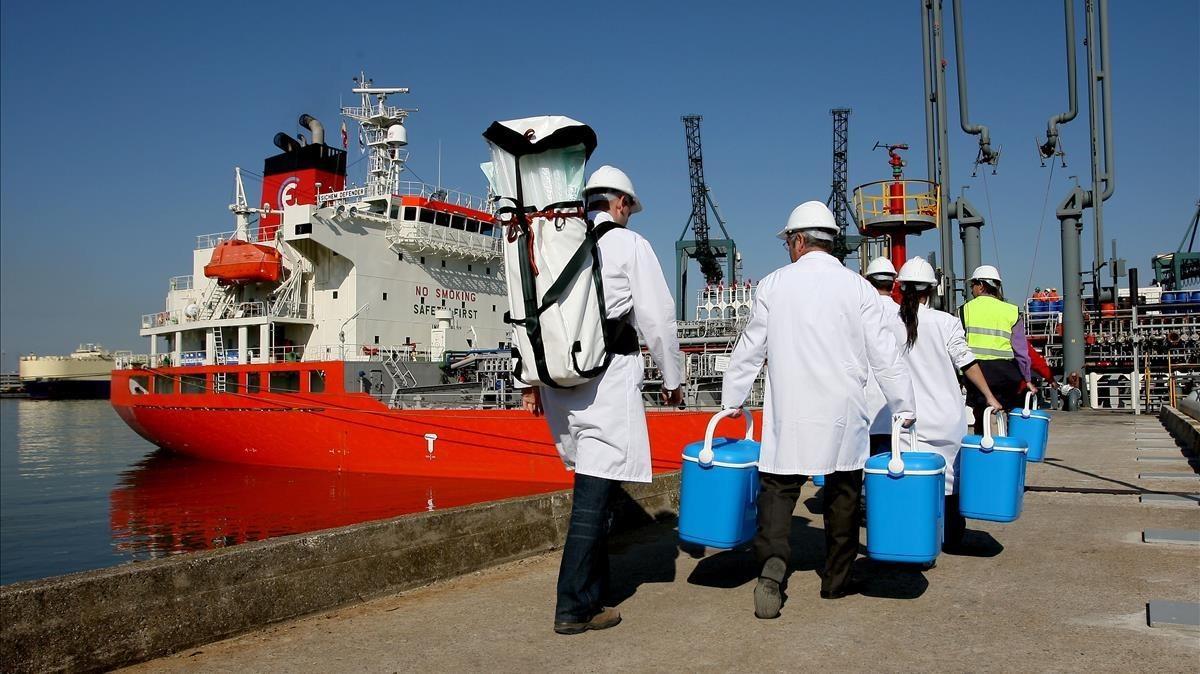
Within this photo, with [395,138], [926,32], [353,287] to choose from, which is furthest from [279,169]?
[926,32]

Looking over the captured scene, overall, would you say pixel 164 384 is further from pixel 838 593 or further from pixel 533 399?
pixel 838 593

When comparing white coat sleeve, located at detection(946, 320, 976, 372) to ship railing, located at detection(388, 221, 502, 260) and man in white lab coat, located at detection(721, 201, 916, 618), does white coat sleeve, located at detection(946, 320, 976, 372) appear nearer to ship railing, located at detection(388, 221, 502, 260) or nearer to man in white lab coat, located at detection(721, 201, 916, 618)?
man in white lab coat, located at detection(721, 201, 916, 618)

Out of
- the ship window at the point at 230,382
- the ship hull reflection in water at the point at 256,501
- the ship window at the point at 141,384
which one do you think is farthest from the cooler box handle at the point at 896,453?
the ship window at the point at 141,384

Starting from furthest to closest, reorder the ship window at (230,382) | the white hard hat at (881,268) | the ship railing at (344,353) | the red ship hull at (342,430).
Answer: the ship window at (230,382), the ship railing at (344,353), the red ship hull at (342,430), the white hard hat at (881,268)

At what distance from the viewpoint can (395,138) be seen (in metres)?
22.2

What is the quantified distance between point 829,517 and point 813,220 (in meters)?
1.10

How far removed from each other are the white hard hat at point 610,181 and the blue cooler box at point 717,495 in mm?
878

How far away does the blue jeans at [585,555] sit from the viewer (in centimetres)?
277

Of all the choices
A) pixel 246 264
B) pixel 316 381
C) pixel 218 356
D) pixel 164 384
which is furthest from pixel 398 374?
pixel 164 384

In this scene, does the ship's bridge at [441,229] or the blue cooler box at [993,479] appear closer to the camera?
the blue cooler box at [993,479]

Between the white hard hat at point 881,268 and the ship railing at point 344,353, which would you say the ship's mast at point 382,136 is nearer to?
the ship railing at point 344,353

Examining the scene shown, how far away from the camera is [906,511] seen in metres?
3.04

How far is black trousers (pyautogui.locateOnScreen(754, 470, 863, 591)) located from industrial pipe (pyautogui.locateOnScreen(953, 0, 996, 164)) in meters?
14.3

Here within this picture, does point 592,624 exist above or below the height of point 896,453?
below
